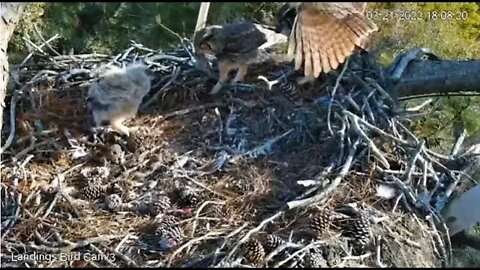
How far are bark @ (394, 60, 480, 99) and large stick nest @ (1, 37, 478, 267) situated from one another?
0.45 feet

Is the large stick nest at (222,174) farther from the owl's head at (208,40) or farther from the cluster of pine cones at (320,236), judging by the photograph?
the owl's head at (208,40)

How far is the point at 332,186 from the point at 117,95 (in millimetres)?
920

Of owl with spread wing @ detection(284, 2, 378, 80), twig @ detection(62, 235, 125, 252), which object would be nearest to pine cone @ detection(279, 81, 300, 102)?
owl with spread wing @ detection(284, 2, 378, 80)

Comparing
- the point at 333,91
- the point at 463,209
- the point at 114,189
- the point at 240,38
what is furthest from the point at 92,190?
the point at 463,209

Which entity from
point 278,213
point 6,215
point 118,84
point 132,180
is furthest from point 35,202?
point 278,213

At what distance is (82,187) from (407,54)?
1.51 meters

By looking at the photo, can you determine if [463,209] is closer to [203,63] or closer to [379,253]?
[379,253]

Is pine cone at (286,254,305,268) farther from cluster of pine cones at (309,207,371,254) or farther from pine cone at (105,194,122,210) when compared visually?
pine cone at (105,194,122,210)

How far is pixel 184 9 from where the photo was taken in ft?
17.2

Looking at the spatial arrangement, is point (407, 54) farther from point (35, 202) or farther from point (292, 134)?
point (35, 202)

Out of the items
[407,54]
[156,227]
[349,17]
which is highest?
[349,17]

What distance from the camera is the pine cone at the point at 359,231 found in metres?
3.15

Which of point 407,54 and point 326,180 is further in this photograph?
point 407,54

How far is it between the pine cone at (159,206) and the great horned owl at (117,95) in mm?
434
